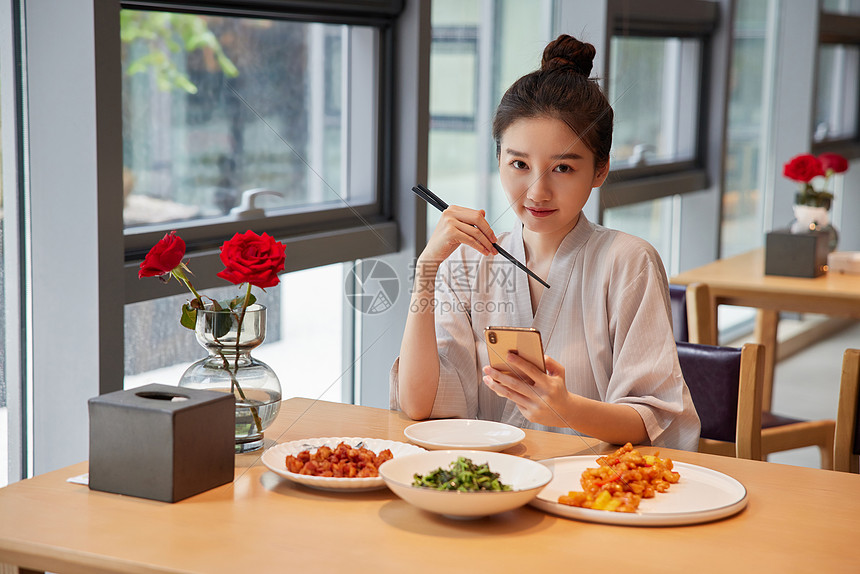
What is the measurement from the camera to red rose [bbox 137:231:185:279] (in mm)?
1131

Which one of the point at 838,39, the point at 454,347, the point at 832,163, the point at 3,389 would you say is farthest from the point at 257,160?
the point at 838,39

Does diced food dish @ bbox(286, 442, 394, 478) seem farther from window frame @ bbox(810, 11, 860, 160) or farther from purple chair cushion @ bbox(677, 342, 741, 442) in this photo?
window frame @ bbox(810, 11, 860, 160)

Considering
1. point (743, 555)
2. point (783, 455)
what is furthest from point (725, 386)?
point (783, 455)

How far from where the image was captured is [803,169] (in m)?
2.95

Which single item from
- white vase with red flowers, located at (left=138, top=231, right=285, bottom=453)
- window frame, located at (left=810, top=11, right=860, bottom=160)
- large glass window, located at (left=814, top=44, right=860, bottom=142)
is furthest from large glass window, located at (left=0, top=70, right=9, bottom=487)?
large glass window, located at (left=814, top=44, right=860, bottom=142)

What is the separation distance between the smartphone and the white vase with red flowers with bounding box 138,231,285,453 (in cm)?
28

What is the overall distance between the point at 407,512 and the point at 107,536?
0.30 m

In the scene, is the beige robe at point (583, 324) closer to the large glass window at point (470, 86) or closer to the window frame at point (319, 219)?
the window frame at point (319, 219)

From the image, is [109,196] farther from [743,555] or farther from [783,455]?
[783,455]

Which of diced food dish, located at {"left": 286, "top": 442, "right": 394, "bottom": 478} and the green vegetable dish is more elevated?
the green vegetable dish

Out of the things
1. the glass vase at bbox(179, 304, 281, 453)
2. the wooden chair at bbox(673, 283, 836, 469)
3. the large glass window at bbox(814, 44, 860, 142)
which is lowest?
the wooden chair at bbox(673, 283, 836, 469)

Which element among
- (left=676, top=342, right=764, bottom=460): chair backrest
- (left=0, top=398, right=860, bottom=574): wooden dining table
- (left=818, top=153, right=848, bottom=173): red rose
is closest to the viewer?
(left=0, top=398, right=860, bottom=574): wooden dining table

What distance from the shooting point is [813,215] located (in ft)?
9.52

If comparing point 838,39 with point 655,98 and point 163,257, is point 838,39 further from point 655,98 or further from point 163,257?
point 163,257
